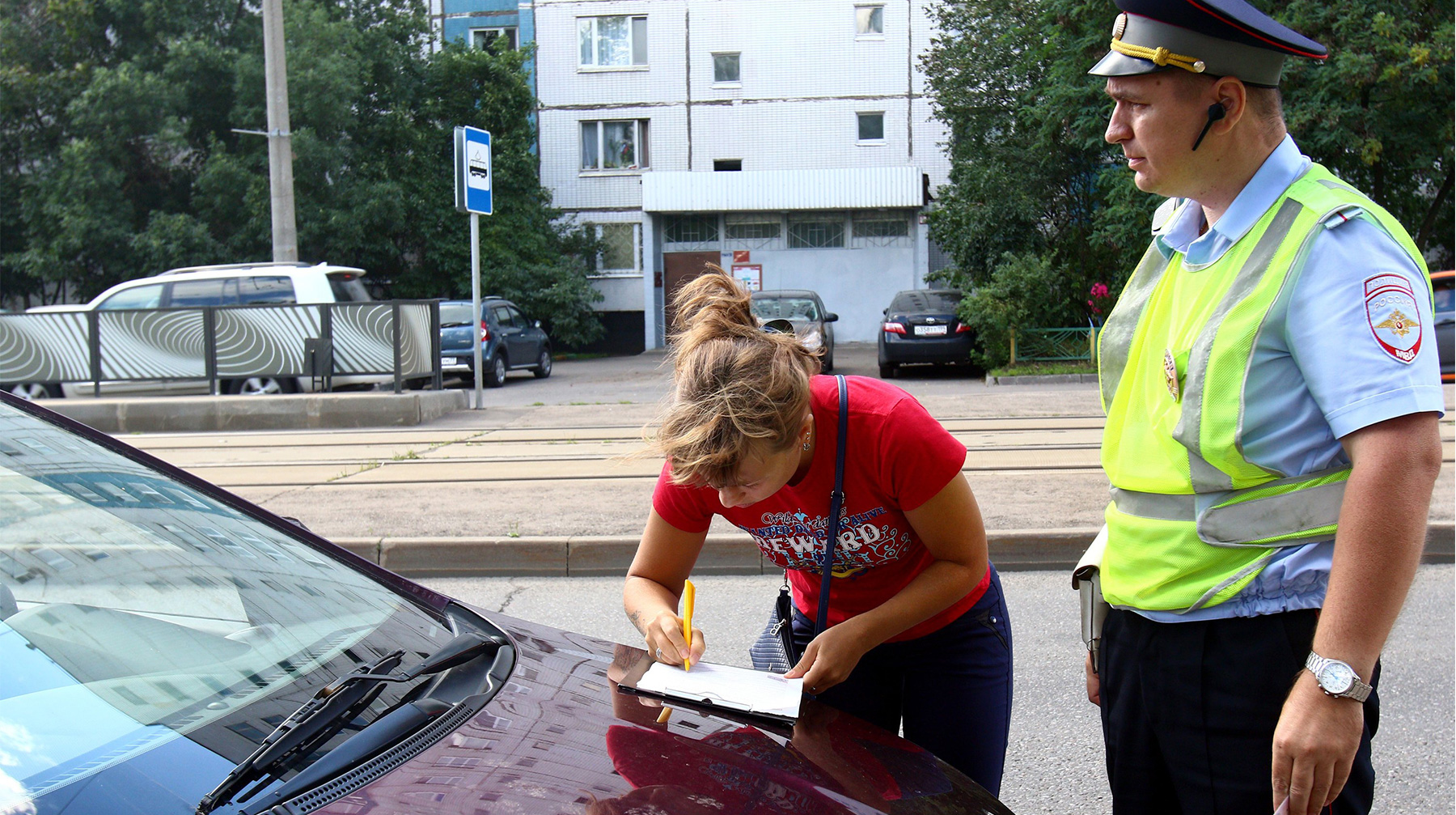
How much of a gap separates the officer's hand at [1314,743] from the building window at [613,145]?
29.1 metres

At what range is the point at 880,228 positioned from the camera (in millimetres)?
28625

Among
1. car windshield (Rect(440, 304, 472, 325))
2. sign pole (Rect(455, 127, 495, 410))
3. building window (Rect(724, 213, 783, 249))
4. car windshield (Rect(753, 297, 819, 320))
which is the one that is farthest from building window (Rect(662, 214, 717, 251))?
sign pole (Rect(455, 127, 495, 410))

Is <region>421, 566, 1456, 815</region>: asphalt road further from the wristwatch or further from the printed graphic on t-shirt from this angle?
the wristwatch

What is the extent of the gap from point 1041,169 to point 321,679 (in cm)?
2018

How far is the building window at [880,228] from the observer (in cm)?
2847

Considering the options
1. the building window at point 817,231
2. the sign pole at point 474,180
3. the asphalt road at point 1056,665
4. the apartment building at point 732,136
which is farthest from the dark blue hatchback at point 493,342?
the asphalt road at point 1056,665

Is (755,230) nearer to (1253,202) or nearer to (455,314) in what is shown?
(455,314)

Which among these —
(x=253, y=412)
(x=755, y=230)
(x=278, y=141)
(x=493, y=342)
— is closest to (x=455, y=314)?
(x=493, y=342)

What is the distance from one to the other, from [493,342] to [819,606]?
16324mm

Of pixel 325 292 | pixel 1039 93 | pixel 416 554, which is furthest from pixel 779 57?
pixel 416 554

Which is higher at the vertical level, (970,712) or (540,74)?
(540,74)

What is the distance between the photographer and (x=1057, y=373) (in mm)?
15719

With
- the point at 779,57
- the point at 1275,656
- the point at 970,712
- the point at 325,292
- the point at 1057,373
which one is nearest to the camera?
the point at 1275,656

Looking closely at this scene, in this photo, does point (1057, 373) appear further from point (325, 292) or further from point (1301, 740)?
point (1301, 740)
